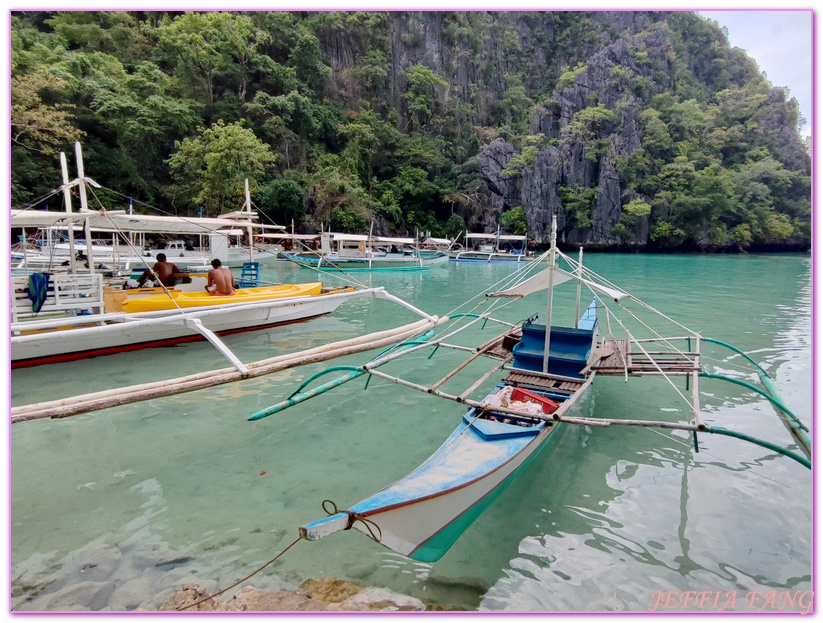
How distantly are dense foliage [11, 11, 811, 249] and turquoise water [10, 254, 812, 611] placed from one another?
25.4m

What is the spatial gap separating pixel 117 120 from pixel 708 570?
118 ft

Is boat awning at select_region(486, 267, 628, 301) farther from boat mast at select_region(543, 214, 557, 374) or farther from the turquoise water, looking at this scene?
the turquoise water

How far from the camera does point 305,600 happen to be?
294 centimetres

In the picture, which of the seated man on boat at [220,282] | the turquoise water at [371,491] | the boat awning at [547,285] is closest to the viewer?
the turquoise water at [371,491]

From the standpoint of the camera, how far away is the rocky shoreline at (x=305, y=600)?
9.43ft

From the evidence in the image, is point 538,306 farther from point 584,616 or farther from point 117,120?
point 117,120

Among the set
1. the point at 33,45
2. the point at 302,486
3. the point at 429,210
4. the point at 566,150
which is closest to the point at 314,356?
the point at 302,486

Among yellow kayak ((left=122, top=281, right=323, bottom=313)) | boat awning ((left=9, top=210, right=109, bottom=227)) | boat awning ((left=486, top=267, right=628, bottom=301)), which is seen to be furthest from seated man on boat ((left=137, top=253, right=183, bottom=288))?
boat awning ((left=486, top=267, right=628, bottom=301))

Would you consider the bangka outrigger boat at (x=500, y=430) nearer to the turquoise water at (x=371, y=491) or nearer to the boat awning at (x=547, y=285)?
the boat awning at (x=547, y=285)

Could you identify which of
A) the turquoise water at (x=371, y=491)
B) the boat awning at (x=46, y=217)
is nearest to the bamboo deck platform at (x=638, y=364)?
the turquoise water at (x=371, y=491)

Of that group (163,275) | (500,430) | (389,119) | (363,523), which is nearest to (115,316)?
(163,275)

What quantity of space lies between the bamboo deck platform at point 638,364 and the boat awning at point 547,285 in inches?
32.4

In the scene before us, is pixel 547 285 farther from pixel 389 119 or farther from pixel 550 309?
pixel 389 119

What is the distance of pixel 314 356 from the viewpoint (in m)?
5.97
